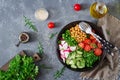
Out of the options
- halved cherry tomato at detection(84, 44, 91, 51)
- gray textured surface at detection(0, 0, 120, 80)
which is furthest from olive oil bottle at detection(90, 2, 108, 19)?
halved cherry tomato at detection(84, 44, 91, 51)

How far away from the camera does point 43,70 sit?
6.93 feet

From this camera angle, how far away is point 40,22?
6.96 feet

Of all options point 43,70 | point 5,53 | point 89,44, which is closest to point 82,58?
point 89,44

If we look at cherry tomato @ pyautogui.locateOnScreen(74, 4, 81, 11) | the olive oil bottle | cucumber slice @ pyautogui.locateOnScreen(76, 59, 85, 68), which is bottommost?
cucumber slice @ pyautogui.locateOnScreen(76, 59, 85, 68)

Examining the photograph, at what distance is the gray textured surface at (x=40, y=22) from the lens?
2.11 metres

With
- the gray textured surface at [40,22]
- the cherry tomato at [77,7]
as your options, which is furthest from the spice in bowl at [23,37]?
the cherry tomato at [77,7]

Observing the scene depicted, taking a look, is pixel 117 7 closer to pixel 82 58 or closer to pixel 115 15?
pixel 115 15

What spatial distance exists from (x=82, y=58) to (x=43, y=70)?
21cm

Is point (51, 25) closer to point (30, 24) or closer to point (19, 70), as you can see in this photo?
point (30, 24)

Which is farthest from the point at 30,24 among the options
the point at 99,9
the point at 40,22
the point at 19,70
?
the point at 99,9

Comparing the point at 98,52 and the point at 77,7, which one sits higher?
the point at 77,7

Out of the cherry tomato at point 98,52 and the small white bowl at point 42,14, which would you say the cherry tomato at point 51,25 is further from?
the cherry tomato at point 98,52

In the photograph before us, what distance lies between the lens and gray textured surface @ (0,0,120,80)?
211cm

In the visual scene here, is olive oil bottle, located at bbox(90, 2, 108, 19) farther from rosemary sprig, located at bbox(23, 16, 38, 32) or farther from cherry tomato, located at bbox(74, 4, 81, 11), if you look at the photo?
rosemary sprig, located at bbox(23, 16, 38, 32)
